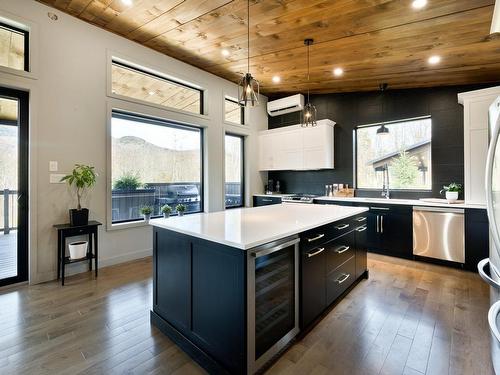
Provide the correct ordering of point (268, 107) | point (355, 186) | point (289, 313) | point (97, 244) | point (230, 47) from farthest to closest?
point (268, 107)
point (355, 186)
point (230, 47)
point (97, 244)
point (289, 313)

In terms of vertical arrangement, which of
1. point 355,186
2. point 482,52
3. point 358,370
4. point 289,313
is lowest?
point 358,370

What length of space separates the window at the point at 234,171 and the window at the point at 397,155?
2.47 m

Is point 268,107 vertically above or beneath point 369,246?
above

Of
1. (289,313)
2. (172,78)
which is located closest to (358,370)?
(289,313)

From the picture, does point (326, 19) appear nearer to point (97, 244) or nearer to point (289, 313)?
point (289, 313)

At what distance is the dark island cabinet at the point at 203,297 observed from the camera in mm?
1539

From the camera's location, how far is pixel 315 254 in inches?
83.2

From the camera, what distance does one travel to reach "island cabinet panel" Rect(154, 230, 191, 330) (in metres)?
1.87

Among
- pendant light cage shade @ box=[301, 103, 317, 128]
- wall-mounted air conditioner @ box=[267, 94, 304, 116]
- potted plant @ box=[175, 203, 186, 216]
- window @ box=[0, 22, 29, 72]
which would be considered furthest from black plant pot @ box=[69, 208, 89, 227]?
wall-mounted air conditioner @ box=[267, 94, 304, 116]

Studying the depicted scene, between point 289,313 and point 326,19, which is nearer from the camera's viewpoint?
point 289,313

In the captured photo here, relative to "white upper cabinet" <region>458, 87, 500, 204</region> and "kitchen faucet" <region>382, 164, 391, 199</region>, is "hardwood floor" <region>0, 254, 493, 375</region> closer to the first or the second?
"white upper cabinet" <region>458, 87, 500, 204</region>

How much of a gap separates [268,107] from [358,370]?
520 centimetres

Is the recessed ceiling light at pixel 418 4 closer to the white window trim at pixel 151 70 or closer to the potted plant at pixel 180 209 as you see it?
the white window trim at pixel 151 70

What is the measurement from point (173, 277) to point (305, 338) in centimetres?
113
